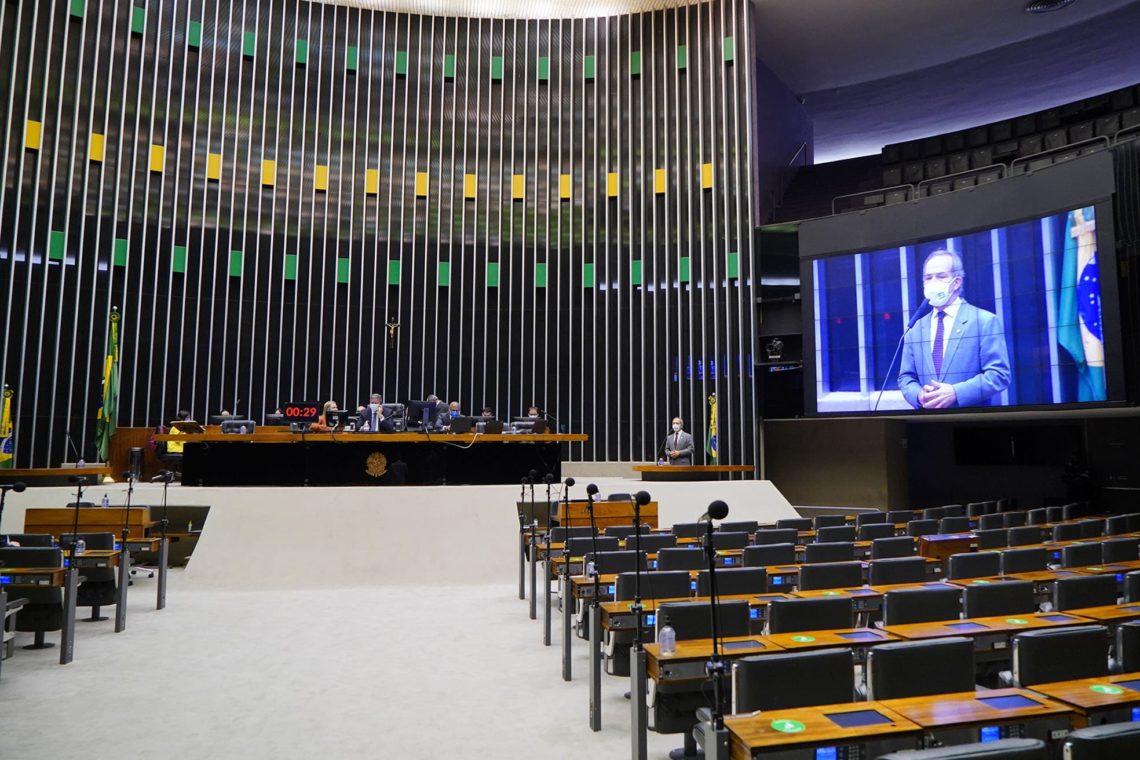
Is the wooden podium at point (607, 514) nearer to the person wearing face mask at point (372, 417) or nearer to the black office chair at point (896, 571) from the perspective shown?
the person wearing face mask at point (372, 417)

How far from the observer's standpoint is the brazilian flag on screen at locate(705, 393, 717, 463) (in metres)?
14.0

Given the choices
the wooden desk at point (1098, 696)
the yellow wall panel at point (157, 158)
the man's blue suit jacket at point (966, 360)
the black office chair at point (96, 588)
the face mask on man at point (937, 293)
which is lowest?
the black office chair at point (96, 588)

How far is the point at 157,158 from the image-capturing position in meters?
13.8

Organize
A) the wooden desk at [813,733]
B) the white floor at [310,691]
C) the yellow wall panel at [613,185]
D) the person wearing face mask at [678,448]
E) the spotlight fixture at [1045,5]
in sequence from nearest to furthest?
1. the wooden desk at [813,733]
2. the white floor at [310,691]
3. the person wearing face mask at [678,448]
4. the spotlight fixture at [1045,5]
5. the yellow wall panel at [613,185]

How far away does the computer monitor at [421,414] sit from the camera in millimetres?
10586

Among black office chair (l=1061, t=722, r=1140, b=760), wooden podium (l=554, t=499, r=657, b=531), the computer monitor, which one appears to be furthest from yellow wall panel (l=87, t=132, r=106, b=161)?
black office chair (l=1061, t=722, r=1140, b=760)

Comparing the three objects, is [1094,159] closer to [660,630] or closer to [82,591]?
[660,630]

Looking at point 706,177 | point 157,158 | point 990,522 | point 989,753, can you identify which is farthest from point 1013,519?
point 157,158

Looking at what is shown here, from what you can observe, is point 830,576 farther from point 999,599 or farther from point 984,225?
point 984,225

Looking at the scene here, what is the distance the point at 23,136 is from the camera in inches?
502

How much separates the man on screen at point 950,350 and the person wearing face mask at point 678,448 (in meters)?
3.84

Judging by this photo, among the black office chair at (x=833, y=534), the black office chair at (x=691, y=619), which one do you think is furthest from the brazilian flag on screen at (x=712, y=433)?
the black office chair at (x=691, y=619)

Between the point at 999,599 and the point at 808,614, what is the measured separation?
1.17m

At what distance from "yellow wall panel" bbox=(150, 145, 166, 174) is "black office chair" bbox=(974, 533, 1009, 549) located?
45.9 ft
